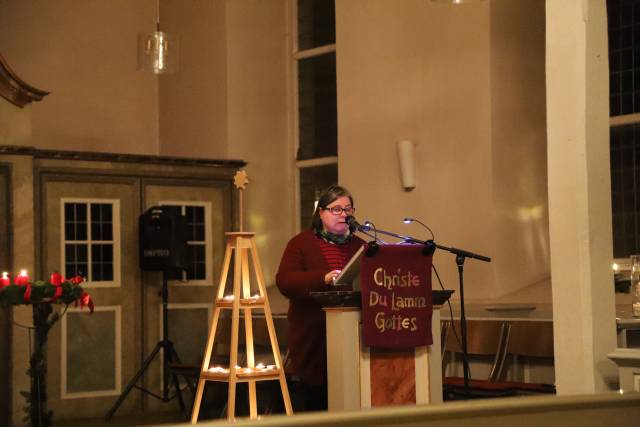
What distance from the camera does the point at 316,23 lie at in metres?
10.3

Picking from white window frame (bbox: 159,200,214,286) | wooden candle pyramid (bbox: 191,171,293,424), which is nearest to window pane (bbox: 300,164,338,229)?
white window frame (bbox: 159,200,214,286)

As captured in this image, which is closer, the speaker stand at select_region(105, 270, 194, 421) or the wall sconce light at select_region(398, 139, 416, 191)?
the wall sconce light at select_region(398, 139, 416, 191)

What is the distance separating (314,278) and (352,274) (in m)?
0.21

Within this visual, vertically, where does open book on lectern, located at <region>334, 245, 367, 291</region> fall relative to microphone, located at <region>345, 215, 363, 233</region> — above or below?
below

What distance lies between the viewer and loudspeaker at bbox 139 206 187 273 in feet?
29.0

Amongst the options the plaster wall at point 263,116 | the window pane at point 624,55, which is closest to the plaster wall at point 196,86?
the plaster wall at point 263,116

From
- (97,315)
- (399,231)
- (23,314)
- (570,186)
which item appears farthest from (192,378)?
(570,186)

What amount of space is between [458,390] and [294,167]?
4.62 metres

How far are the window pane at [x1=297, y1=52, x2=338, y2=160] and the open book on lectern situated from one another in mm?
5654

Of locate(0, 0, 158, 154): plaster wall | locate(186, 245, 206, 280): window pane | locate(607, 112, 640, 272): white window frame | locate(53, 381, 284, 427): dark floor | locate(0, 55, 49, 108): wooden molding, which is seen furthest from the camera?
locate(0, 0, 158, 154): plaster wall

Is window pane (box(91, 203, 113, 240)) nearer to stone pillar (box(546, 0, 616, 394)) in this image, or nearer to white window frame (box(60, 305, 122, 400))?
white window frame (box(60, 305, 122, 400))

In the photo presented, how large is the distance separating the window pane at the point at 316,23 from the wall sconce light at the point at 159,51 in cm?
251

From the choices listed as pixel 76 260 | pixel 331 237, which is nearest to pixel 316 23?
pixel 76 260

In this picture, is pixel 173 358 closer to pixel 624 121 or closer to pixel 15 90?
pixel 15 90
